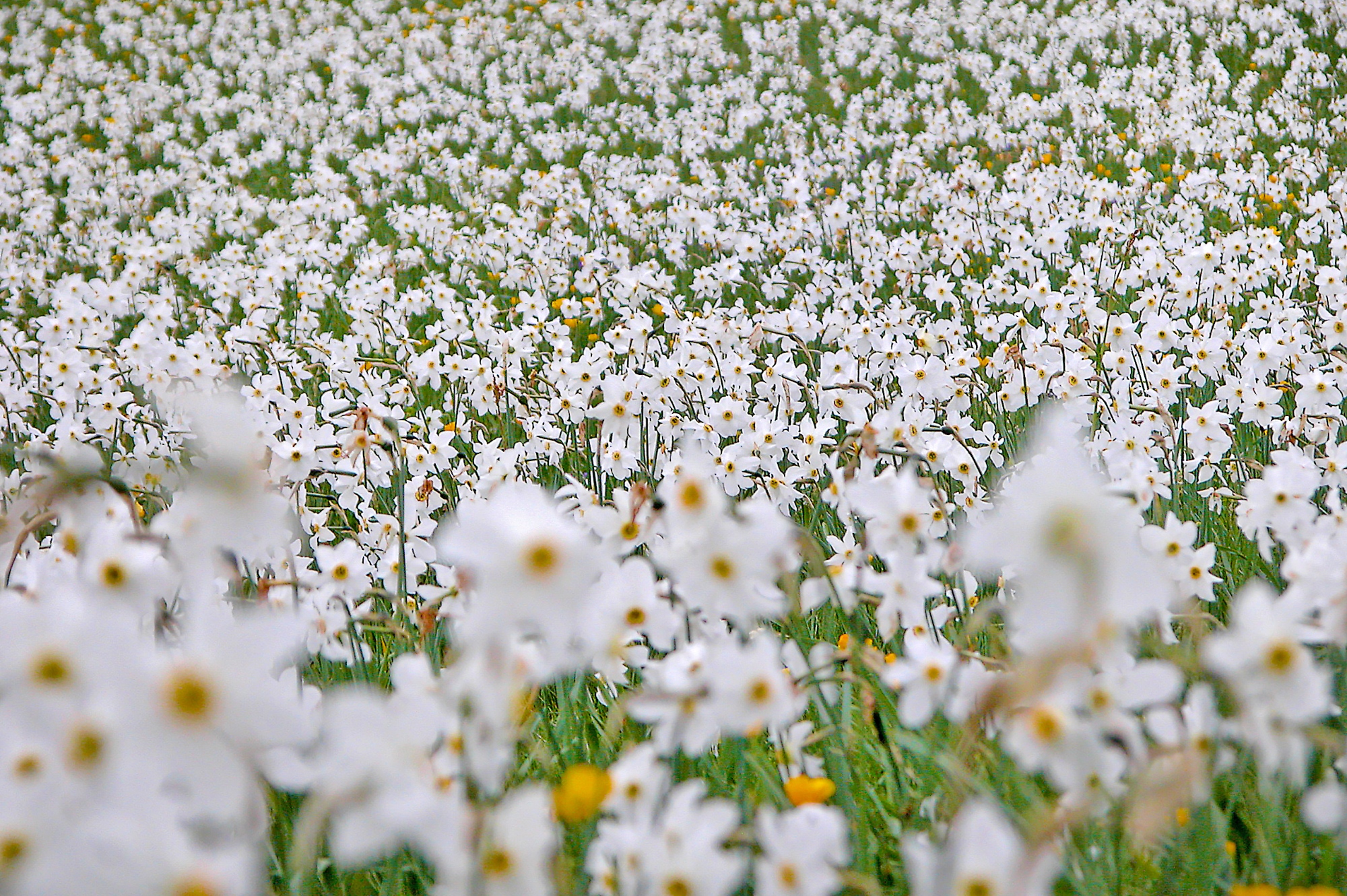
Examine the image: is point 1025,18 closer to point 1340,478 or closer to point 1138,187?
point 1138,187

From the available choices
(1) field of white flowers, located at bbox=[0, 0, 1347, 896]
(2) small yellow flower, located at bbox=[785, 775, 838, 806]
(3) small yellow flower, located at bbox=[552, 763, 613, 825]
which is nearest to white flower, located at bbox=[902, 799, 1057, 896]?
(1) field of white flowers, located at bbox=[0, 0, 1347, 896]

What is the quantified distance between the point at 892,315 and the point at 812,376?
603 millimetres

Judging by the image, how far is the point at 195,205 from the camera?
1079 centimetres

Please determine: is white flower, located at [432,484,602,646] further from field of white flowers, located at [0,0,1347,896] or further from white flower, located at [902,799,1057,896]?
white flower, located at [902,799,1057,896]

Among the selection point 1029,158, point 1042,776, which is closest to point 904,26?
point 1029,158

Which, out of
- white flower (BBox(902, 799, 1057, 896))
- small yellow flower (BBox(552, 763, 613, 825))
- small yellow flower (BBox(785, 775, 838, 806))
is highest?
small yellow flower (BBox(785, 775, 838, 806))

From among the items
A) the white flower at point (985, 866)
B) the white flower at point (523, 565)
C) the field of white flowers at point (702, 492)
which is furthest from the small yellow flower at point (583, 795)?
the white flower at point (985, 866)

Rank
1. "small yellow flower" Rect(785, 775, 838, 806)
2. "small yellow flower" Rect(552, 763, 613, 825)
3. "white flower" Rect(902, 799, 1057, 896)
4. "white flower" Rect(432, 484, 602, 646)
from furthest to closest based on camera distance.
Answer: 1. "small yellow flower" Rect(785, 775, 838, 806)
2. "small yellow flower" Rect(552, 763, 613, 825)
3. "white flower" Rect(432, 484, 602, 646)
4. "white flower" Rect(902, 799, 1057, 896)

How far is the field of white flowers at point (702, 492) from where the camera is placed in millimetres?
1141

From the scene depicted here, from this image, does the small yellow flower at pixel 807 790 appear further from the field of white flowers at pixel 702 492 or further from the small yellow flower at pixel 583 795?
the small yellow flower at pixel 583 795

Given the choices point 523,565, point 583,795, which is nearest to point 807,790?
point 583,795

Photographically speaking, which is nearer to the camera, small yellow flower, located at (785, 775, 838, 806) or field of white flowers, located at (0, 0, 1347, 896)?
field of white flowers, located at (0, 0, 1347, 896)

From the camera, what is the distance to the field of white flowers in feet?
3.74

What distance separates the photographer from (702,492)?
145cm
